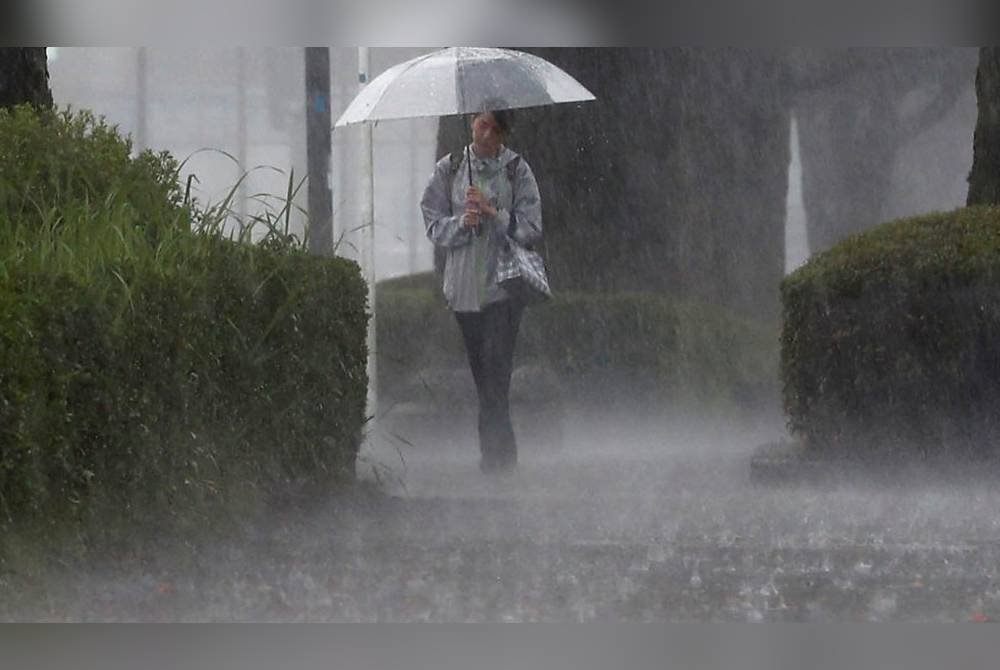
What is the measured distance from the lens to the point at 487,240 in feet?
24.2

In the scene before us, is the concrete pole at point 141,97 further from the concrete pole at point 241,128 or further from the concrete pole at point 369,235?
the concrete pole at point 369,235

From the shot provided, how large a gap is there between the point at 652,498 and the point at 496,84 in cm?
190

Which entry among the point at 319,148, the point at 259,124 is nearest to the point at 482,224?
the point at 319,148

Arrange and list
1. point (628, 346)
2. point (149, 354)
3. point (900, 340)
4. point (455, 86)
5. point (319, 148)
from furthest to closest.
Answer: point (628, 346) → point (900, 340) → point (319, 148) → point (455, 86) → point (149, 354)

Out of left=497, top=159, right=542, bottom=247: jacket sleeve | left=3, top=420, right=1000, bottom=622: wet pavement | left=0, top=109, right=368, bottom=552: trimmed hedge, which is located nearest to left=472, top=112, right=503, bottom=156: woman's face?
left=497, top=159, right=542, bottom=247: jacket sleeve

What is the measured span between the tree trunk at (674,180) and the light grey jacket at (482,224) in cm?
9

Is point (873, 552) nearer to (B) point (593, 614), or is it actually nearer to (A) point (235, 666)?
(B) point (593, 614)

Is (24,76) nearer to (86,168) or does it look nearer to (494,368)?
(86,168)

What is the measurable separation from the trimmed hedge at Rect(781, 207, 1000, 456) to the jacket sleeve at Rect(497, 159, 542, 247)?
3.73 ft

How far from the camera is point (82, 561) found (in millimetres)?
6660

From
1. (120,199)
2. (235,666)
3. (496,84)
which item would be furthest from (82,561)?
(496,84)

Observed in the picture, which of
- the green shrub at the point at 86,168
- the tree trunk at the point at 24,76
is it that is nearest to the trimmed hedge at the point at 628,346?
the green shrub at the point at 86,168

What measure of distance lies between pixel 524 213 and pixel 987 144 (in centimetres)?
208

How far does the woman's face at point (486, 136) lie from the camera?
7.30 metres
